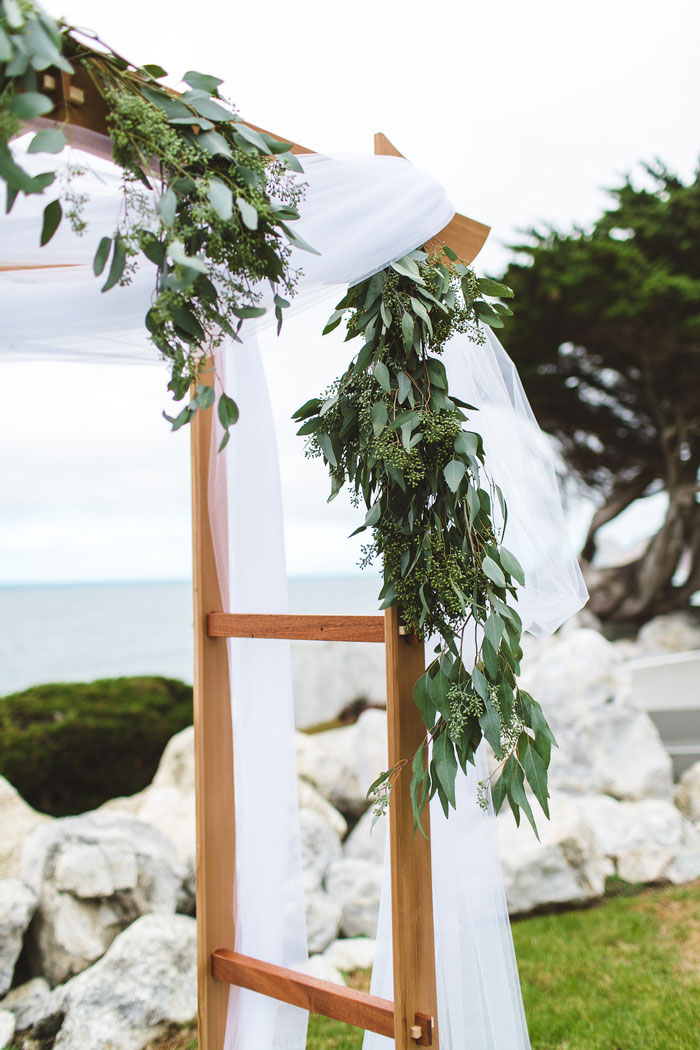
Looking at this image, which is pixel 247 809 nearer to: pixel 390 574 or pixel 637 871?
pixel 390 574

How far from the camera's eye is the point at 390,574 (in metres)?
1.59

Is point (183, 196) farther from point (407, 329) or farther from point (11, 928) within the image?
point (11, 928)

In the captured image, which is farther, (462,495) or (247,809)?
(247,809)

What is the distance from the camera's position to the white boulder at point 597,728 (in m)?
4.23

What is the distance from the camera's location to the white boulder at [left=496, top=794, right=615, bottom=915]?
326 centimetres

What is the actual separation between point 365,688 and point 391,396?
4775 mm

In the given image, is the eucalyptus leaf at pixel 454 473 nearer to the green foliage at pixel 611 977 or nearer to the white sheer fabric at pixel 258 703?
the white sheer fabric at pixel 258 703

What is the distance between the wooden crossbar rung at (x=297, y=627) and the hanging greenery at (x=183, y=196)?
2.04 feet

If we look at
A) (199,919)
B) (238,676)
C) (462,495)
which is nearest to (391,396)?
(462,495)

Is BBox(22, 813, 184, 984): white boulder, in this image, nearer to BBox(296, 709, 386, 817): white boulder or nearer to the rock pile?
the rock pile

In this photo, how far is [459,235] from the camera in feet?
5.97

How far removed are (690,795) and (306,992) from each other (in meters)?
3.17

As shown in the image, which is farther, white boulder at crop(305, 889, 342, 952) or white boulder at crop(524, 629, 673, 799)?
white boulder at crop(524, 629, 673, 799)

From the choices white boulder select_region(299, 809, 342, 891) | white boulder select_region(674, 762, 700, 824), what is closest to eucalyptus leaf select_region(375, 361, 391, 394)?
white boulder select_region(299, 809, 342, 891)
